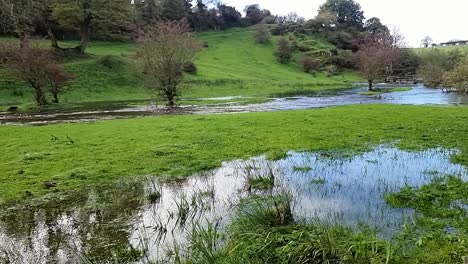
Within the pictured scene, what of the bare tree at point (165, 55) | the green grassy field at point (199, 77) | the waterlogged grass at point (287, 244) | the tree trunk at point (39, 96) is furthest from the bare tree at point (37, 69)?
the waterlogged grass at point (287, 244)

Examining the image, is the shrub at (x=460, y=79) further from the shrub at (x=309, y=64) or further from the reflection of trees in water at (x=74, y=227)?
the reflection of trees in water at (x=74, y=227)

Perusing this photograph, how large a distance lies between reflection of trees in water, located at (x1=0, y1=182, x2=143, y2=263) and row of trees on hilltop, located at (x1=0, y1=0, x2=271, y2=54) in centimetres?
3044

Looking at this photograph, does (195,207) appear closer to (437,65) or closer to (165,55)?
(165,55)

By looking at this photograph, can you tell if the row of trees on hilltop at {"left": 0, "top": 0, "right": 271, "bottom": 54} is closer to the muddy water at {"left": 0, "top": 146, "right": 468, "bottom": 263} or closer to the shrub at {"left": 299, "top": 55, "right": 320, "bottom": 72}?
the muddy water at {"left": 0, "top": 146, "right": 468, "bottom": 263}

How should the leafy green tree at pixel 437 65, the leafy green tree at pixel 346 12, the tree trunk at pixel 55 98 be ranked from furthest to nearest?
the leafy green tree at pixel 346 12, the leafy green tree at pixel 437 65, the tree trunk at pixel 55 98

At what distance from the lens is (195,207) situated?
916 centimetres

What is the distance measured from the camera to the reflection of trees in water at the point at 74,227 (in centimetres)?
701

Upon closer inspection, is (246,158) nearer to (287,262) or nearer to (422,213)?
(422,213)

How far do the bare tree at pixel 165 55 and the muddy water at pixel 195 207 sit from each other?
2395 cm

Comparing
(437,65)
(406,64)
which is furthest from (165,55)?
(406,64)

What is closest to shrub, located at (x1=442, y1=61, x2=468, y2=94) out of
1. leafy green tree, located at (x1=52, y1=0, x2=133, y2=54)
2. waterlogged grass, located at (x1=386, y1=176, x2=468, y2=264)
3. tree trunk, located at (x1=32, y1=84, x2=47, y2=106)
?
waterlogged grass, located at (x1=386, y1=176, x2=468, y2=264)

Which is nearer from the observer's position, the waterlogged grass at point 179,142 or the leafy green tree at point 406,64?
the waterlogged grass at point 179,142

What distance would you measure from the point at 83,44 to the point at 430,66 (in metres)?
60.1

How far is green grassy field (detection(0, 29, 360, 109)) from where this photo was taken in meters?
45.8
